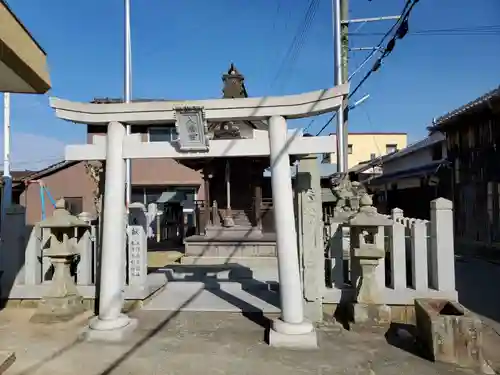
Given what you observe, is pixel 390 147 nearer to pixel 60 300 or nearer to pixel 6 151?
pixel 6 151

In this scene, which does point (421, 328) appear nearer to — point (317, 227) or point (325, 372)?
point (325, 372)

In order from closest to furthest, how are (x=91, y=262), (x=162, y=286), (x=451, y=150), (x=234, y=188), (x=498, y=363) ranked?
1. (x=498, y=363)
2. (x=91, y=262)
3. (x=162, y=286)
4. (x=234, y=188)
5. (x=451, y=150)

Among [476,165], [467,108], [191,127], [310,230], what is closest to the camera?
[191,127]

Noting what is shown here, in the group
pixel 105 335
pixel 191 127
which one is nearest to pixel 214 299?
pixel 105 335

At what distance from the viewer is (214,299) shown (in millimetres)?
7398

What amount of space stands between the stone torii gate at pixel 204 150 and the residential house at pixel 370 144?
118 ft

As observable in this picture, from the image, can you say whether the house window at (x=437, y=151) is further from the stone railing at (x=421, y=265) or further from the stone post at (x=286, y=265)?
the stone post at (x=286, y=265)

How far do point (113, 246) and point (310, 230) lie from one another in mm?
2997

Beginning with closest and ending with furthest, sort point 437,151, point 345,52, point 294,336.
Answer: point 294,336 < point 345,52 < point 437,151

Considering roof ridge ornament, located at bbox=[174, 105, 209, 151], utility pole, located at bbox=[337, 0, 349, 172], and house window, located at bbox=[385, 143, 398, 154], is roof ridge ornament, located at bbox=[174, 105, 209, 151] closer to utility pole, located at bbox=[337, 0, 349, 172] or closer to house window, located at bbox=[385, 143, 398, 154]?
utility pole, located at bbox=[337, 0, 349, 172]

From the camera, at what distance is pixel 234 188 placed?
14.5 meters

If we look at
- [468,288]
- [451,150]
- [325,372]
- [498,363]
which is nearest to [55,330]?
[325,372]

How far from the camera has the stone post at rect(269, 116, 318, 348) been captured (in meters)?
5.10

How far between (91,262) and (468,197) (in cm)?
1650
